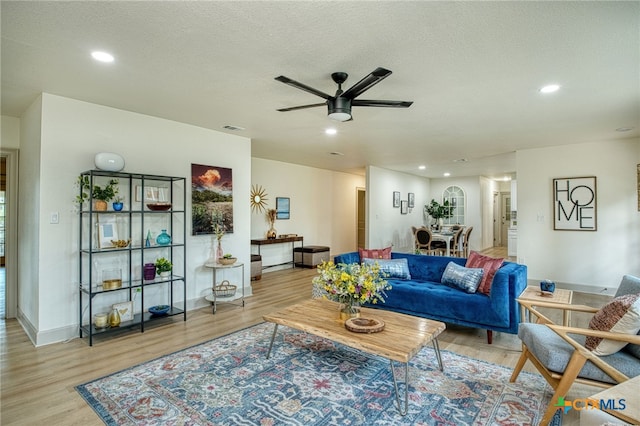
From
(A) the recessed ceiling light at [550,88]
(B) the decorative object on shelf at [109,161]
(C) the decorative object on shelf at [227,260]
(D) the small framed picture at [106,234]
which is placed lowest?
(C) the decorative object on shelf at [227,260]

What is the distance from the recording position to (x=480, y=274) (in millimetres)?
3598

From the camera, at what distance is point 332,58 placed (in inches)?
98.4

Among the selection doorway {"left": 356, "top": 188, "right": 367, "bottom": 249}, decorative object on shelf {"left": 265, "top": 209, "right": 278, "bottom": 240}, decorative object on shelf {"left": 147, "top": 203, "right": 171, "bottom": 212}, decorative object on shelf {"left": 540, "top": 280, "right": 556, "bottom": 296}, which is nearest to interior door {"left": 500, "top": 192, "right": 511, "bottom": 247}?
doorway {"left": 356, "top": 188, "right": 367, "bottom": 249}

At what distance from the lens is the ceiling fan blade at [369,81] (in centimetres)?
216

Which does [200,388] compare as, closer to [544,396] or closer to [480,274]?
[544,396]

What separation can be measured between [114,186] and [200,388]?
251 centimetres

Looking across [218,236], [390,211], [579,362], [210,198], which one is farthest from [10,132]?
[390,211]

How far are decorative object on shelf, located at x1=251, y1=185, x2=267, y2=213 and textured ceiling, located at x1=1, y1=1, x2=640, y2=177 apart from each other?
2683mm

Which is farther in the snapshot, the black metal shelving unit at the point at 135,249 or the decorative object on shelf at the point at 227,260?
the decorative object on shelf at the point at 227,260

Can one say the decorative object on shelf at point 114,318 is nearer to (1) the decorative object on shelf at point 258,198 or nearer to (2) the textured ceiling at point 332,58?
(2) the textured ceiling at point 332,58

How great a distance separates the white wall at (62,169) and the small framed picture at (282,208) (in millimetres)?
3299

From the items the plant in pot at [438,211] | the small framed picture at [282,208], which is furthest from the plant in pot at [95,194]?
the plant in pot at [438,211]

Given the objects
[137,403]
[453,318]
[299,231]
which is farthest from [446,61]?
[299,231]

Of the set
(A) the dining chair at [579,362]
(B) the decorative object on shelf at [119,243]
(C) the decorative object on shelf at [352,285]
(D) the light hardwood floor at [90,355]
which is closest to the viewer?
(A) the dining chair at [579,362]
